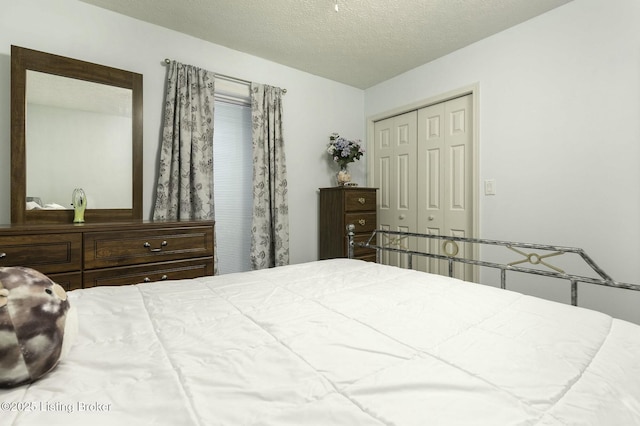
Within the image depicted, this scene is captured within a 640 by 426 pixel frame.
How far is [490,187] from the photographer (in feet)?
9.02

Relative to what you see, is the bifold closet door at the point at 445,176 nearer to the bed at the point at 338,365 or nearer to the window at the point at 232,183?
the window at the point at 232,183

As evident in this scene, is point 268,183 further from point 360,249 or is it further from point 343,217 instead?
point 360,249

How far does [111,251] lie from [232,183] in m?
1.39

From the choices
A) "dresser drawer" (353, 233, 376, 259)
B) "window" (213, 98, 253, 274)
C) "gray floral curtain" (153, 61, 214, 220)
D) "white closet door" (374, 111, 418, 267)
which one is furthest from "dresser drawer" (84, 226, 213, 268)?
"white closet door" (374, 111, 418, 267)

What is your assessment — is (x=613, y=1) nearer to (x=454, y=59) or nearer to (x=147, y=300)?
(x=454, y=59)

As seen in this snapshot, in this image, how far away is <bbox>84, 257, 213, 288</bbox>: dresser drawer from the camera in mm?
1870

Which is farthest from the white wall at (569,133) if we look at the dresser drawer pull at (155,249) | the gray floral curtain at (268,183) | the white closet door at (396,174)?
the dresser drawer pull at (155,249)

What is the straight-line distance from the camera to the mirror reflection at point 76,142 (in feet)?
6.92

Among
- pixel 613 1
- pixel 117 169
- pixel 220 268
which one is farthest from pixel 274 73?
pixel 613 1

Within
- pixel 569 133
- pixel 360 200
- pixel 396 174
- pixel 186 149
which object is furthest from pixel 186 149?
pixel 569 133

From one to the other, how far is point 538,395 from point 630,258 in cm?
220

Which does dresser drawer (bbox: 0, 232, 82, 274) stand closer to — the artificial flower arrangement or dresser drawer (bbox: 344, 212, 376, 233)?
dresser drawer (bbox: 344, 212, 376, 233)

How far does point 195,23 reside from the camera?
8.32 ft

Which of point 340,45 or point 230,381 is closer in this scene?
point 230,381
